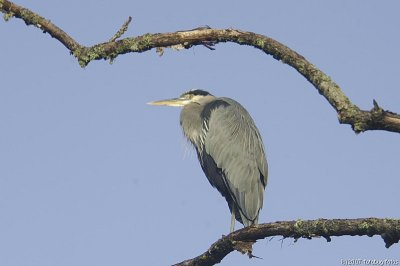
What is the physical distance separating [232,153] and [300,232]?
452 centimetres

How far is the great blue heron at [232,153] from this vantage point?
8859 mm

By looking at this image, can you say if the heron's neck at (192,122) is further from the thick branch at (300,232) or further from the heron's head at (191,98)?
the thick branch at (300,232)

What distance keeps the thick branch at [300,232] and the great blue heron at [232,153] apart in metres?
2.72

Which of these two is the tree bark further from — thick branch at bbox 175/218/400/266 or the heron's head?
the heron's head

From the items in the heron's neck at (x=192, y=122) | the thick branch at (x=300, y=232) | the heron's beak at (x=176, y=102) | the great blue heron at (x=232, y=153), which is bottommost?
the thick branch at (x=300, y=232)

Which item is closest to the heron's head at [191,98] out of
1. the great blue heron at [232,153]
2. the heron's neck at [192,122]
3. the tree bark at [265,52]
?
the heron's neck at [192,122]

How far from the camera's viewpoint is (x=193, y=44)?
493 centimetres

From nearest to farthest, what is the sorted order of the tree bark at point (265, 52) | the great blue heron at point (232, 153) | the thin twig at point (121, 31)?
the tree bark at point (265, 52)
the thin twig at point (121, 31)
the great blue heron at point (232, 153)

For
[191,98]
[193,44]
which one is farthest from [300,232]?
[191,98]

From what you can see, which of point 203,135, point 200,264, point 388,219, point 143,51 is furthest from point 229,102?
point 388,219

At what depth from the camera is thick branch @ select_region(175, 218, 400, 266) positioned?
4.21 m

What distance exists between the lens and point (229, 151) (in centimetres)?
924

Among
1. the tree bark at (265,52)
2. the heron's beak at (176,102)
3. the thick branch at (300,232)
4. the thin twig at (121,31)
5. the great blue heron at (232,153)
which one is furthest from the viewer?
the heron's beak at (176,102)

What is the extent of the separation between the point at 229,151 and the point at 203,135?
1.93 ft
